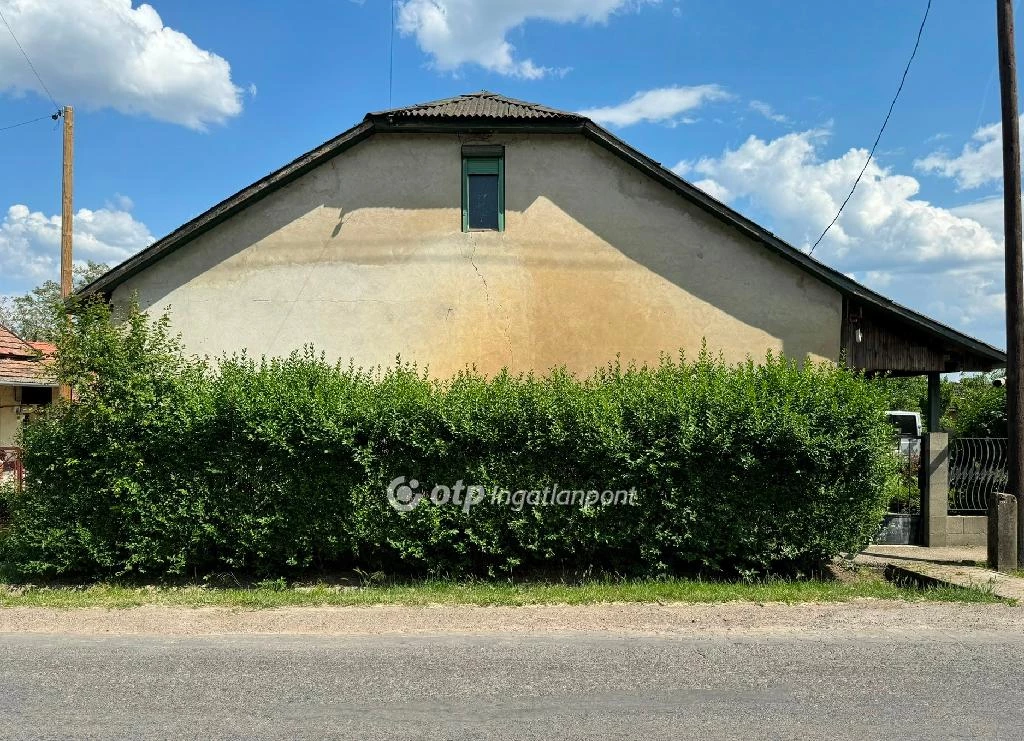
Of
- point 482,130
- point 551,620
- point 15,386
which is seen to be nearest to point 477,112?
point 482,130

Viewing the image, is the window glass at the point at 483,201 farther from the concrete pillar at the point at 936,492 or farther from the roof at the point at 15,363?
the roof at the point at 15,363

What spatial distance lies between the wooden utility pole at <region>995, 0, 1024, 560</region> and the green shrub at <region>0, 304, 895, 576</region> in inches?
79.0

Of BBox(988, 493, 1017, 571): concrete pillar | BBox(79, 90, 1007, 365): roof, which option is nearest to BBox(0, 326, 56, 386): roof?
BBox(79, 90, 1007, 365): roof

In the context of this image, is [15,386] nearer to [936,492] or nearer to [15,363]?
[15,363]

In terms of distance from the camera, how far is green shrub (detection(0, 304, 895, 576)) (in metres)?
8.55

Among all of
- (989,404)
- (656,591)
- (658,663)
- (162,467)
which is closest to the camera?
(658,663)

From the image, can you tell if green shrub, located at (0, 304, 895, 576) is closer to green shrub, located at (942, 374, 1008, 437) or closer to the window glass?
the window glass

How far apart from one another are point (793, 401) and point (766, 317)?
370 centimetres

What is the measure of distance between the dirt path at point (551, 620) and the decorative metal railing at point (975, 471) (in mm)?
4323

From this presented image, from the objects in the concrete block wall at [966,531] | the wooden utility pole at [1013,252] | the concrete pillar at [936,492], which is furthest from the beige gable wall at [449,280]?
the concrete block wall at [966,531]

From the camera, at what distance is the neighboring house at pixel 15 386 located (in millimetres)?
15422

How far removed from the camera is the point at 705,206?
473 inches

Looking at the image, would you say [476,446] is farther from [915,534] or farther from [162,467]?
[915,534]

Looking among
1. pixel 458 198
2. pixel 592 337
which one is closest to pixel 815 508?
pixel 592 337
